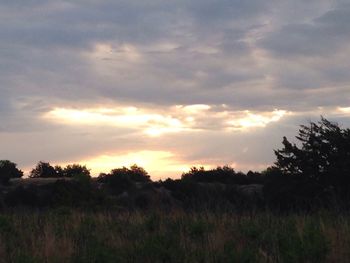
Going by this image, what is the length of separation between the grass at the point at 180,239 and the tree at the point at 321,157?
722 inches

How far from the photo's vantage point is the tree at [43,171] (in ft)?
244

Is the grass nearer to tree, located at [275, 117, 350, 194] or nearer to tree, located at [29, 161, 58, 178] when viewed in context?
tree, located at [275, 117, 350, 194]

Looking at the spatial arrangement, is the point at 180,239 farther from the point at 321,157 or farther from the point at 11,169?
the point at 11,169

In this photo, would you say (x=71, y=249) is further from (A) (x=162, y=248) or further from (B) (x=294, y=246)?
(B) (x=294, y=246)

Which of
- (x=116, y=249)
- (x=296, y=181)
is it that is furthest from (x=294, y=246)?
(x=296, y=181)

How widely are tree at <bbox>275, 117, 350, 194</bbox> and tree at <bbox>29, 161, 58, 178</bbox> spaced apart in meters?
45.3

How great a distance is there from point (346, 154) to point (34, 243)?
2534cm

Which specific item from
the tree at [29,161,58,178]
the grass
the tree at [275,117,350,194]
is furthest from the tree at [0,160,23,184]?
the grass

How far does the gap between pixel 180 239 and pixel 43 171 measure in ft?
217

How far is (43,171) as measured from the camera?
75.4m

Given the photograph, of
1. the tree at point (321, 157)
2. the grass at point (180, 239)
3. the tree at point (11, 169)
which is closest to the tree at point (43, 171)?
the tree at point (11, 169)

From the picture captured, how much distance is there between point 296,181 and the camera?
3300 cm

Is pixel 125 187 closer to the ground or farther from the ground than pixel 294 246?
farther from the ground

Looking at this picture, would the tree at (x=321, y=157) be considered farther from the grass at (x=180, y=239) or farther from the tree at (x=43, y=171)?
the tree at (x=43, y=171)
